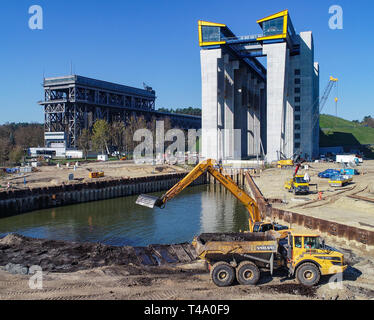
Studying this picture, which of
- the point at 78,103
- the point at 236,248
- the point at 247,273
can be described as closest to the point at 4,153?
the point at 78,103

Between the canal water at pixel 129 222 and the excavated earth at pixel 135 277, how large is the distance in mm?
5928

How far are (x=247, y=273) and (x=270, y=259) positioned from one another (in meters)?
1.20

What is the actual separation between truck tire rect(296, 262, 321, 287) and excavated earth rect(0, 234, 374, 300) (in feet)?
0.88

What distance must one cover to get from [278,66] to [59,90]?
244 ft

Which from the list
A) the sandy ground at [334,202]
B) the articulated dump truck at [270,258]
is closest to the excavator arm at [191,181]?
the articulated dump truck at [270,258]

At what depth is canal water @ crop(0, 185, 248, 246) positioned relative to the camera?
27.7m

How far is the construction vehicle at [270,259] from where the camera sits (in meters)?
14.5

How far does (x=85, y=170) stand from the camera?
62.8 meters

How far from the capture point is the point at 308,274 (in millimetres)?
14555

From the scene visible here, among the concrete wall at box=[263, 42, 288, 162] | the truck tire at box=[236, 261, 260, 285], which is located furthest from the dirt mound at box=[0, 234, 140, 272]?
the concrete wall at box=[263, 42, 288, 162]

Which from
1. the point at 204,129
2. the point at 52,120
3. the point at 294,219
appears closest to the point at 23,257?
the point at 294,219

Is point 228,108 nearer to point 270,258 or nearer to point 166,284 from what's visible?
point 270,258

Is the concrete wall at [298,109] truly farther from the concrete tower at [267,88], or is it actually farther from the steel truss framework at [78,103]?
the steel truss framework at [78,103]

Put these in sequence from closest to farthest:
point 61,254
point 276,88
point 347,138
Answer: point 61,254 < point 276,88 < point 347,138
